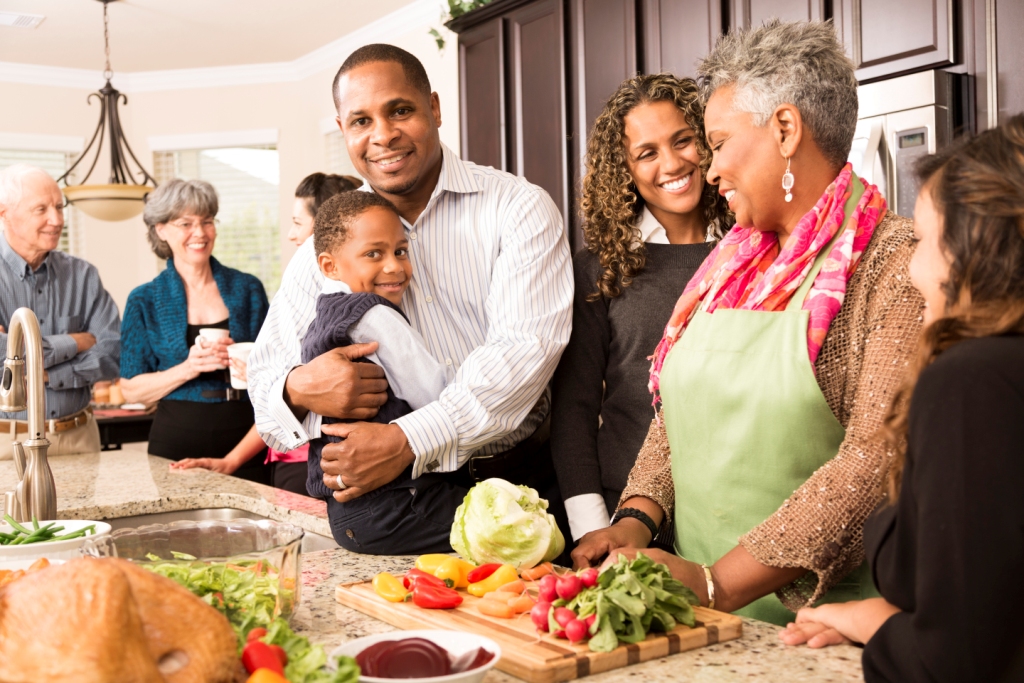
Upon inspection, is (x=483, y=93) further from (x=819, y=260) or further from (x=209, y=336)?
(x=819, y=260)

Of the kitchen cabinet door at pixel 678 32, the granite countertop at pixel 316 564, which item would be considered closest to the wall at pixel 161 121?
the kitchen cabinet door at pixel 678 32

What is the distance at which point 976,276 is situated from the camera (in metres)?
0.93

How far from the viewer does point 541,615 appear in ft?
3.59

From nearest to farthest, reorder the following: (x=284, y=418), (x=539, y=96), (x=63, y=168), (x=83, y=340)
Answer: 1. (x=284, y=418)
2. (x=83, y=340)
3. (x=539, y=96)
4. (x=63, y=168)

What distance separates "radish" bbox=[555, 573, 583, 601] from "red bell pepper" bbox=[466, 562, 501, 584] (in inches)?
7.1

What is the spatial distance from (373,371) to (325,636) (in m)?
0.61

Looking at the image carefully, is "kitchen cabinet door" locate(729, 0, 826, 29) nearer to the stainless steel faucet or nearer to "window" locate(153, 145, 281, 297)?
the stainless steel faucet

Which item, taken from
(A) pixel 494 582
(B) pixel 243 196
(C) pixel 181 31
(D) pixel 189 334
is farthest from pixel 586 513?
(B) pixel 243 196

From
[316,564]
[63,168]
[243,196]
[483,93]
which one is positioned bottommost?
[316,564]

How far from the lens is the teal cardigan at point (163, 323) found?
3400 millimetres

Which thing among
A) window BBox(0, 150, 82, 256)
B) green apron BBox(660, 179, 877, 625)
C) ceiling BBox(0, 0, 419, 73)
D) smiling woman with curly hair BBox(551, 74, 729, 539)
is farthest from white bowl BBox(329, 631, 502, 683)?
window BBox(0, 150, 82, 256)

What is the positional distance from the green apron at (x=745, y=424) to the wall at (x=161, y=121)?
6.03m

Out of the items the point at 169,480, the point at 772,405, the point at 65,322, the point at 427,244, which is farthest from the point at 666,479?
the point at 65,322

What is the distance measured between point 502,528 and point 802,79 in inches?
30.4
